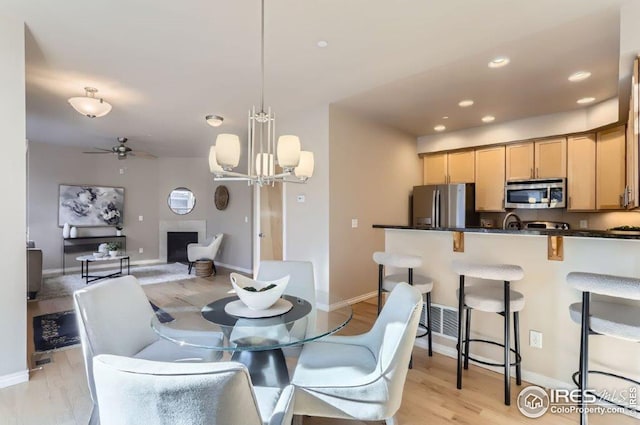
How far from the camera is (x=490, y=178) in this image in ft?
16.0

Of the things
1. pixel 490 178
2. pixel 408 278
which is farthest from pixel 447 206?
pixel 408 278

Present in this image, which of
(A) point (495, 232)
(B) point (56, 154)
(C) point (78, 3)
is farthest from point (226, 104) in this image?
(B) point (56, 154)

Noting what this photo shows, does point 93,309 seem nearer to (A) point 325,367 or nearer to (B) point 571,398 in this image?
(A) point 325,367

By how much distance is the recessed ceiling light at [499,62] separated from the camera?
113 inches

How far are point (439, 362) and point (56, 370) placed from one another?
3.16 meters

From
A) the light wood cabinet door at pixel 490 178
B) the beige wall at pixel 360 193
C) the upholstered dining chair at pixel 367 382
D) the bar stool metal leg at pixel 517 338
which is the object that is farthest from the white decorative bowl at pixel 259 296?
the light wood cabinet door at pixel 490 178

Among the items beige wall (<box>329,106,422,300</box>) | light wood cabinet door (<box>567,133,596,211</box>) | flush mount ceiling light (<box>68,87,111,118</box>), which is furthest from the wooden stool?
light wood cabinet door (<box>567,133,596,211</box>)

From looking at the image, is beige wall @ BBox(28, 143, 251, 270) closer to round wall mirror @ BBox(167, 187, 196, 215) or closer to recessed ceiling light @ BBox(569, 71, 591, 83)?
round wall mirror @ BBox(167, 187, 196, 215)

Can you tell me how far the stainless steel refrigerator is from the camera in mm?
4832

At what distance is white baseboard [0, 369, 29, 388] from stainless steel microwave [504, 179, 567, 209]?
18.4 ft

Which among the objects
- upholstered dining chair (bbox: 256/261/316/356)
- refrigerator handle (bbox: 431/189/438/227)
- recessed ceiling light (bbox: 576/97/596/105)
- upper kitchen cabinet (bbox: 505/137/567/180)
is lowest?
upholstered dining chair (bbox: 256/261/316/356)

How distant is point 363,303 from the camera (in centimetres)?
438

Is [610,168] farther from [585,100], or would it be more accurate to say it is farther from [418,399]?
[418,399]

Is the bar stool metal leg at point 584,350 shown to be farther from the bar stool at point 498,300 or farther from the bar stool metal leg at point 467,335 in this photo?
the bar stool metal leg at point 467,335
